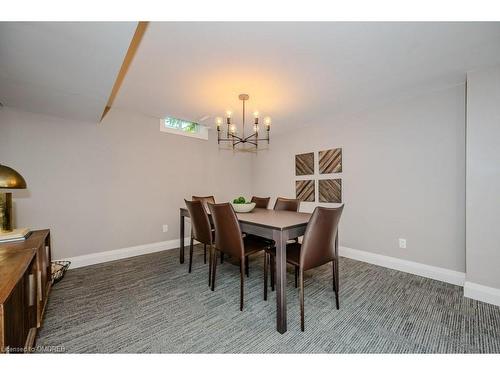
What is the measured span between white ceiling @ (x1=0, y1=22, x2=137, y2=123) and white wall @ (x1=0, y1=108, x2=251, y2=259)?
0.46 meters

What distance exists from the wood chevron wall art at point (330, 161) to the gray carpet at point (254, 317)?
5.45ft

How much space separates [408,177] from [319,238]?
6.20 feet

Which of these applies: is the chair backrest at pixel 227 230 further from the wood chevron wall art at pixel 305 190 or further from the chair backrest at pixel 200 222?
the wood chevron wall art at pixel 305 190

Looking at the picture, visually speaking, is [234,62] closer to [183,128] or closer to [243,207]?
[243,207]

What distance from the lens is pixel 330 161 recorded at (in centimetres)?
347

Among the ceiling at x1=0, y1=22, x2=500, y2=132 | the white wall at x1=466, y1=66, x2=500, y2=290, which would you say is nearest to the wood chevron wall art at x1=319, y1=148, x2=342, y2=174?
the ceiling at x1=0, y1=22, x2=500, y2=132

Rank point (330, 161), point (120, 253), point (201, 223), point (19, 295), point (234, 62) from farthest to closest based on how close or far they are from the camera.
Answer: point (330, 161) < point (120, 253) < point (201, 223) < point (234, 62) < point (19, 295)

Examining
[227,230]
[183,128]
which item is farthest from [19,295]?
[183,128]

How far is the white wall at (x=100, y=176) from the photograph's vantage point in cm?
251

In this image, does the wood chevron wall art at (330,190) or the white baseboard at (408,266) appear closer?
the white baseboard at (408,266)

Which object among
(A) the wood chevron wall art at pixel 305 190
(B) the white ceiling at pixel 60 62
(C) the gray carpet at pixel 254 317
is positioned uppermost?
(B) the white ceiling at pixel 60 62

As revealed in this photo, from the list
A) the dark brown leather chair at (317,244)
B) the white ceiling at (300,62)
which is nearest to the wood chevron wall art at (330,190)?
the white ceiling at (300,62)
